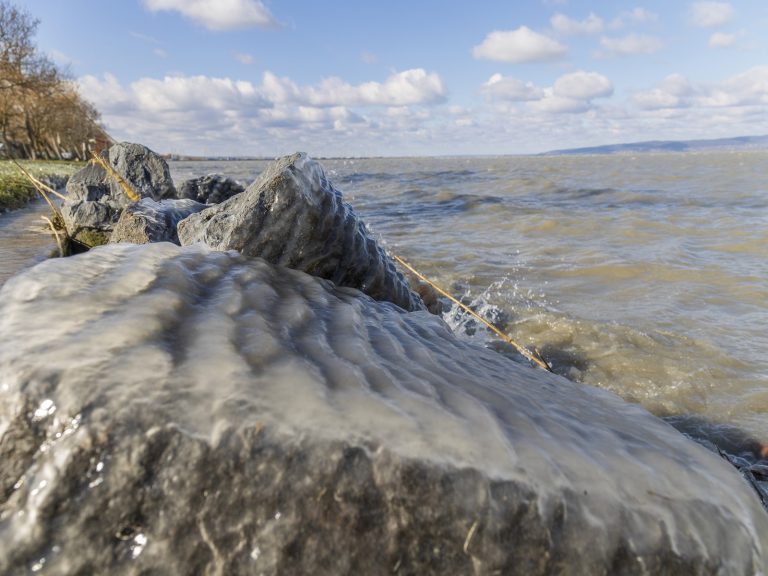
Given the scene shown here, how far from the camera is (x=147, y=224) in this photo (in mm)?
4367

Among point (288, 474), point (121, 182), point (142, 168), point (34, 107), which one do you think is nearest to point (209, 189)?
point (142, 168)

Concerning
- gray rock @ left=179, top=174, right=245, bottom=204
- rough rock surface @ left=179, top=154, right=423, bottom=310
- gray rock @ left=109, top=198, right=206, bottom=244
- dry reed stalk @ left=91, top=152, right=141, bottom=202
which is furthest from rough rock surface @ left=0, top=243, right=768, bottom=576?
gray rock @ left=179, top=174, right=245, bottom=204

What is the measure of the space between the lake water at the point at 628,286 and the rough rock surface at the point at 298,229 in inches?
62.3

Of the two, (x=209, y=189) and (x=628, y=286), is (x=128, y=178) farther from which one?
(x=628, y=286)

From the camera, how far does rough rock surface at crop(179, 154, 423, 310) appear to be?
8.87ft

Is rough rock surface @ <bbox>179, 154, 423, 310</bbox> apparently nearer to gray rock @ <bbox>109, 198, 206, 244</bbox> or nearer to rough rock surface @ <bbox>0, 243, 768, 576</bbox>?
gray rock @ <bbox>109, 198, 206, 244</bbox>

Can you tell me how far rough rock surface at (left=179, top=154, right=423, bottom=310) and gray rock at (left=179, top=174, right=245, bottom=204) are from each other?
5479 millimetres

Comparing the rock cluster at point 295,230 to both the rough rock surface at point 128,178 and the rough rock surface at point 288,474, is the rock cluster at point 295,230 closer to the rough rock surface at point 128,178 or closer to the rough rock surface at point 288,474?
the rough rock surface at point 288,474

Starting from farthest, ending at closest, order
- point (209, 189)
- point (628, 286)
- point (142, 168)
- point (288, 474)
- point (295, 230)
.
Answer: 1. point (142, 168)
2. point (209, 189)
3. point (628, 286)
4. point (295, 230)
5. point (288, 474)

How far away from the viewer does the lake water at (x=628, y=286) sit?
12.1 ft

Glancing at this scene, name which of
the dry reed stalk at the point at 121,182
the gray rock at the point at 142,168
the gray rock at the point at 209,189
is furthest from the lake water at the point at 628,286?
the gray rock at the point at 209,189

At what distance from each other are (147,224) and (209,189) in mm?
4512

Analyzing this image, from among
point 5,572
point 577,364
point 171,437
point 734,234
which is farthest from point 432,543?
point 734,234

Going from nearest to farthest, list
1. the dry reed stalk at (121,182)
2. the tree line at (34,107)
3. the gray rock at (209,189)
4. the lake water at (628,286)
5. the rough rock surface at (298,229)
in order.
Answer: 1. the rough rock surface at (298,229)
2. the lake water at (628,286)
3. the dry reed stalk at (121,182)
4. the gray rock at (209,189)
5. the tree line at (34,107)
